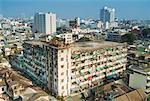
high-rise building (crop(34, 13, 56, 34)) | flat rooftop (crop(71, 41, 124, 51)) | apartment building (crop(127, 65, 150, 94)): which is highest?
high-rise building (crop(34, 13, 56, 34))

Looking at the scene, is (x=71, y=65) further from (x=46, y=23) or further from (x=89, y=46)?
(x=46, y=23)

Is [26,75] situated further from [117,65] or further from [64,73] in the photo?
[117,65]

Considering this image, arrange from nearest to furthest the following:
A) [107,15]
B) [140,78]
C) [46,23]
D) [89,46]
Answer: [140,78] → [89,46] → [46,23] → [107,15]

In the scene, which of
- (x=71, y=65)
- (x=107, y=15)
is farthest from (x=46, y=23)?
(x=71, y=65)

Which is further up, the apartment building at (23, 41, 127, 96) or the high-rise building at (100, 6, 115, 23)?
the high-rise building at (100, 6, 115, 23)


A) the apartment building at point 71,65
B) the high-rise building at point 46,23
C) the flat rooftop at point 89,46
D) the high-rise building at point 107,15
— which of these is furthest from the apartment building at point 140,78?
the high-rise building at point 107,15

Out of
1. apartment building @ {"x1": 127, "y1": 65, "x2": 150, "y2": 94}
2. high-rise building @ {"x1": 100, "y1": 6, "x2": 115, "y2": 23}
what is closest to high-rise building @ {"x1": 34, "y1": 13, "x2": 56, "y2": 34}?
high-rise building @ {"x1": 100, "y1": 6, "x2": 115, "y2": 23}

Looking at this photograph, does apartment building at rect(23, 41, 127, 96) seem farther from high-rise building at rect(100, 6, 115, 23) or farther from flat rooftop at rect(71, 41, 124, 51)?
high-rise building at rect(100, 6, 115, 23)

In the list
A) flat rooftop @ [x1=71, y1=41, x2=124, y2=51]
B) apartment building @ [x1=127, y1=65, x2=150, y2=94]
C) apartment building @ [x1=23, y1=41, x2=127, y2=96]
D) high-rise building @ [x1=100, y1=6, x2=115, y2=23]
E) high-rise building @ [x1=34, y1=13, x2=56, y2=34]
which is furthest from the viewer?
high-rise building @ [x1=100, y1=6, x2=115, y2=23]
